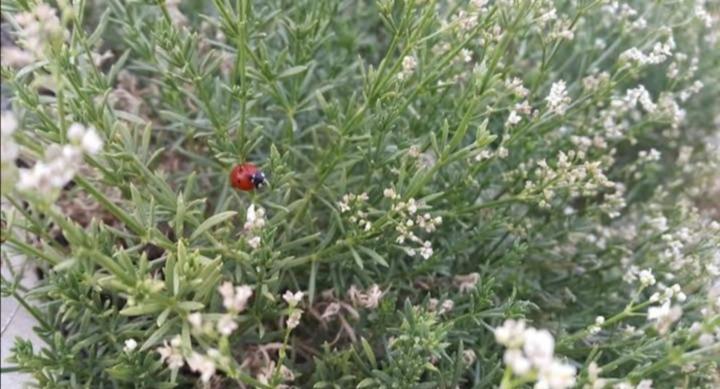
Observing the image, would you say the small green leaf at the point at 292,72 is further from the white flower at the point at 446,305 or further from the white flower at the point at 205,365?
the white flower at the point at 205,365

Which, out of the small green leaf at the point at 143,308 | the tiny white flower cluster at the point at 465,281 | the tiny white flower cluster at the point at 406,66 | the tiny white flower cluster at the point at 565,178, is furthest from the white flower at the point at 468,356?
the small green leaf at the point at 143,308

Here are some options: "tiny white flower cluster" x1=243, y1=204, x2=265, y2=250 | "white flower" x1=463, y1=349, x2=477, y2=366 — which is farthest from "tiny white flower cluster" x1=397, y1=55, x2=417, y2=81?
"white flower" x1=463, y1=349, x2=477, y2=366

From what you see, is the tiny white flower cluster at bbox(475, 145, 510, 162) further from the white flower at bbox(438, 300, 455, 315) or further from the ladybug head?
the ladybug head

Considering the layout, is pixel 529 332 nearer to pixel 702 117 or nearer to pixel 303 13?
pixel 303 13

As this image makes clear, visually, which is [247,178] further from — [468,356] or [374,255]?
[468,356]

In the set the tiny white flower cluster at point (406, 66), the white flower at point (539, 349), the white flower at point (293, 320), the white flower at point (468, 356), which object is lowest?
the white flower at point (468, 356)

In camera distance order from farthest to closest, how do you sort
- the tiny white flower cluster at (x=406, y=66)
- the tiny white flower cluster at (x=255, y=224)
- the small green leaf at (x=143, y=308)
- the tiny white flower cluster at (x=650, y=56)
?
the tiny white flower cluster at (x=650, y=56) → the tiny white flower cluster at (x=406, y=66) → the tiny white flower cluster at (x=255, y=224) → the small green leaf at (x=143, y=308)
